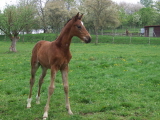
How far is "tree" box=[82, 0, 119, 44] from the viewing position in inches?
1702

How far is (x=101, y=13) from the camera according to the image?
4928 centimetres

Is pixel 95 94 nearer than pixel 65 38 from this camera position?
No

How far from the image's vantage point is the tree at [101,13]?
4322cm

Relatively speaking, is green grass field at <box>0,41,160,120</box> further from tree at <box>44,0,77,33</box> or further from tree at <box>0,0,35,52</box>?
tree at <box>44,0,77,33</box>

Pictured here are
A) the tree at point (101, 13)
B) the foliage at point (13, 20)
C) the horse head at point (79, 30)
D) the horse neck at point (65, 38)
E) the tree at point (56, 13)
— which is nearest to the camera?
the horse head at point (79, 30)

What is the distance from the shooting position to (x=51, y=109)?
6605 mm

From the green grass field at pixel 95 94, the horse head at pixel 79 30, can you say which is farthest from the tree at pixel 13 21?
the horse head at pixel 79 30

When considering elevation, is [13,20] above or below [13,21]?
above

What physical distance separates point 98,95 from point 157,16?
239 feet

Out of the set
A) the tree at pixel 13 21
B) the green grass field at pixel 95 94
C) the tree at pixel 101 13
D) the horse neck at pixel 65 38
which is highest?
the tree at pixel 101 13

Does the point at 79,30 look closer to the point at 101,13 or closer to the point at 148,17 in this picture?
the point at 101,13

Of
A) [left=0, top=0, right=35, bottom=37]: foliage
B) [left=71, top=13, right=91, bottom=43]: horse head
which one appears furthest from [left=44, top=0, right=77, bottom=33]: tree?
[left=71, top=13, right=91, bottom=43]: horse head

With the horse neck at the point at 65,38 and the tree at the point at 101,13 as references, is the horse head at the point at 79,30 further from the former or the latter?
the tree at the point at 101,13

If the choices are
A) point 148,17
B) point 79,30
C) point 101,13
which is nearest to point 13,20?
point 79,30
